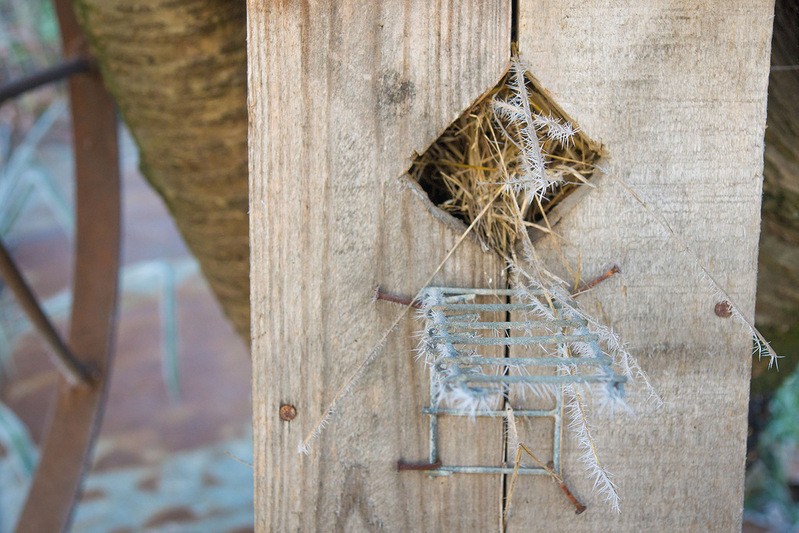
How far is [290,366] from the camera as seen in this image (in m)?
0.93

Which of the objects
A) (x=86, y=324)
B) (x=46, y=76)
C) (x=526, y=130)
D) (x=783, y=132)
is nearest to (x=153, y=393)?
(x=86, y=324)

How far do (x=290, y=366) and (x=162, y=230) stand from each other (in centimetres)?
578

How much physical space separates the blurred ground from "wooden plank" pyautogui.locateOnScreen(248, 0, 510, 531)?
5.50ft

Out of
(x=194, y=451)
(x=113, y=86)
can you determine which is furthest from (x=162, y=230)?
(x=113, y=86)

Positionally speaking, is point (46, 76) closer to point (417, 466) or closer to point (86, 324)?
point (86, 324)

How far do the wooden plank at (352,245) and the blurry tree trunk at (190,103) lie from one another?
1.37 feet

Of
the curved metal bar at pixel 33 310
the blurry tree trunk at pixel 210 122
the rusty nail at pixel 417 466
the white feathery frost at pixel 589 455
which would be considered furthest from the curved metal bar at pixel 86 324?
the white feathery frost at pixel 589 455

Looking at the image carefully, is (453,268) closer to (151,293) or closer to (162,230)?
(151,293)

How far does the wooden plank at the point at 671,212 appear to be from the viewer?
89cm

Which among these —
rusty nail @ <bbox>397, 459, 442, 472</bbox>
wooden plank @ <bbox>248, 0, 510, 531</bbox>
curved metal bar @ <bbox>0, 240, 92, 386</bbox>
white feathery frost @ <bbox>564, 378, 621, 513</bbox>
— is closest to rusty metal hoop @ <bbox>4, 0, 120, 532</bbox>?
curved metal bar @ <bbox>0, 240, 92, 386</bbox>

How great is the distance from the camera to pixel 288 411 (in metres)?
0.94

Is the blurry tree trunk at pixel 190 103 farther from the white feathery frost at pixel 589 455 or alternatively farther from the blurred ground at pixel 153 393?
the blurred ground at pixel 153 393

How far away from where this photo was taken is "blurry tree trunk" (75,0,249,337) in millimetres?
1258

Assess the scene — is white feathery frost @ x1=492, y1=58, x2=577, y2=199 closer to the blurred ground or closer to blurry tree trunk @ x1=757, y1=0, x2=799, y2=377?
blurry tree trunk @ x1=757, y1=0, x2=799, y2=377
